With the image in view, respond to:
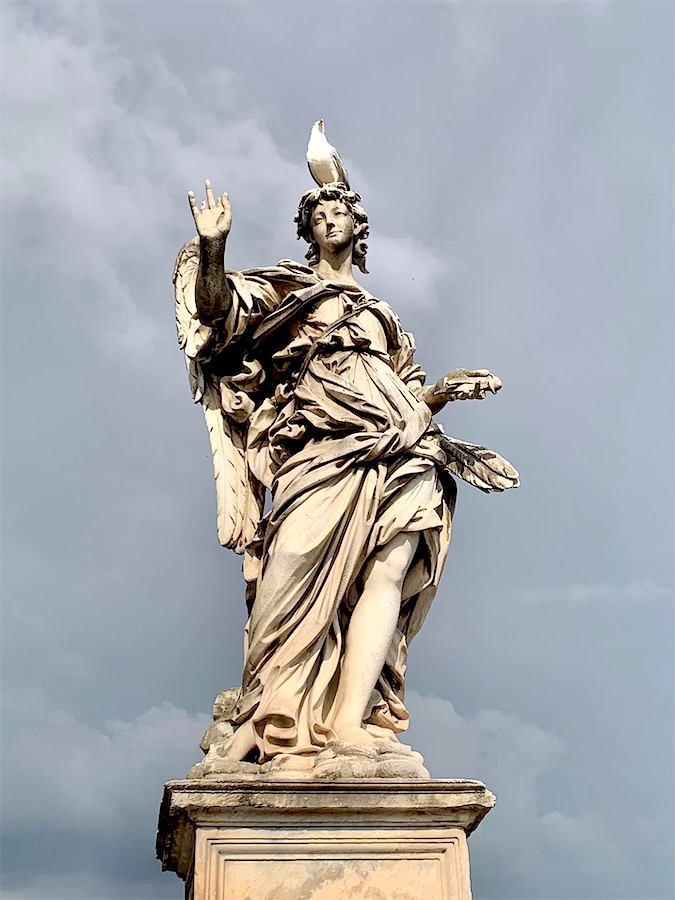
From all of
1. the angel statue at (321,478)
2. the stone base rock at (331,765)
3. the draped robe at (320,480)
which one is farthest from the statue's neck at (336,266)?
the stone base rock at (331,765)

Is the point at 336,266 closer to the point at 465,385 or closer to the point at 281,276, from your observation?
the point at 281,276

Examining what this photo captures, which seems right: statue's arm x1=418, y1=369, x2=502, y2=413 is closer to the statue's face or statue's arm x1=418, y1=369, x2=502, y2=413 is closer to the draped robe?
the draped robe

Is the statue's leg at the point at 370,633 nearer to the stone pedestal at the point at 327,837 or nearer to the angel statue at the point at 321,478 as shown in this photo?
the angel statue at the point at 321,478

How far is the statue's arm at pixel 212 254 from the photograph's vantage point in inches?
269

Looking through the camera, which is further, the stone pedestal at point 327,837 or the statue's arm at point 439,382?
the statue's arm at point 439,382

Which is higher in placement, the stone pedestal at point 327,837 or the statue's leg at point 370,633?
the statue's leg at point 370,633

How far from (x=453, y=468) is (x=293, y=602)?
157cm

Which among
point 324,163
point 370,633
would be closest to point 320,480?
point 370,633

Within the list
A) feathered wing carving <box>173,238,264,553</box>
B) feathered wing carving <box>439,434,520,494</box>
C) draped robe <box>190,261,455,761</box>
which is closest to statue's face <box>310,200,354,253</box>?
draped robe <box>190,261,455,761</box>

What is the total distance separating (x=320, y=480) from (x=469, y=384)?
4.38 feet

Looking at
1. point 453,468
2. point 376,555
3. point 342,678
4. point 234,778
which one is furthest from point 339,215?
point 234,778

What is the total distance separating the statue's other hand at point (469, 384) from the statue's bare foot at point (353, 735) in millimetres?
2411

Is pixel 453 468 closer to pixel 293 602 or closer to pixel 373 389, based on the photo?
pixel 373 389

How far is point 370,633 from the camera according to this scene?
6.43 m
